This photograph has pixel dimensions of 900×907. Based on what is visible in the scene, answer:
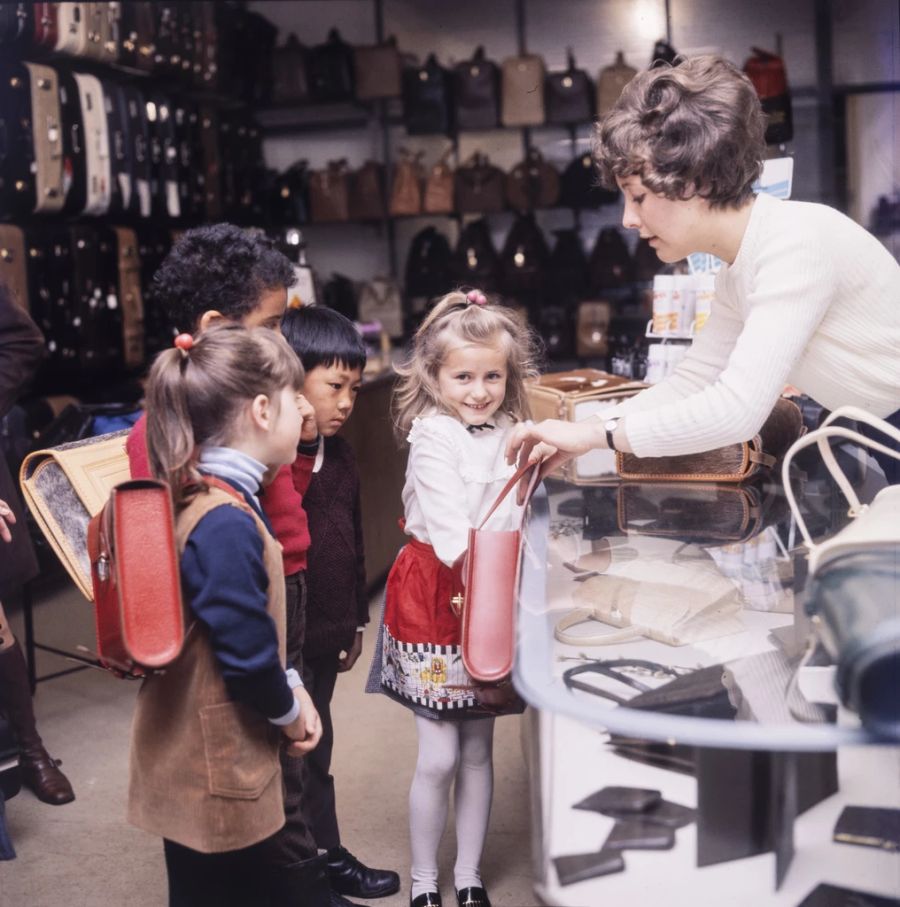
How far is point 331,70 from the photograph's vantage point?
6809 mm

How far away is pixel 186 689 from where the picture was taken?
1.67 m

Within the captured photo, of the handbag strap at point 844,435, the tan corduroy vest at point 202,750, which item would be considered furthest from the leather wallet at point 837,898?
the tan corduroy vest at point 202,750

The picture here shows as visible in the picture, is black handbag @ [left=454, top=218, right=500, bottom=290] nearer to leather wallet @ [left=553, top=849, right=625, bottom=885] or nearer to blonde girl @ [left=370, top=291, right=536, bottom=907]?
blonde girl @ [left=370, top=291, right=536, bottom=907]

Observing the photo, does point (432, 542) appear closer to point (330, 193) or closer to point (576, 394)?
point (576, 394)

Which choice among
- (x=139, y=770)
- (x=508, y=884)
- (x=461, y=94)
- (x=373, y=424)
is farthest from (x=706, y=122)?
(x=461, y=94)

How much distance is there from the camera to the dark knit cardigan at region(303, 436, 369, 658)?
2340 mm

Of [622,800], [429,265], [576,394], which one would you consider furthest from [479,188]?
[622,800]

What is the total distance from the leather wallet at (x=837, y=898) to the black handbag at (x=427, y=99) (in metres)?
6.09

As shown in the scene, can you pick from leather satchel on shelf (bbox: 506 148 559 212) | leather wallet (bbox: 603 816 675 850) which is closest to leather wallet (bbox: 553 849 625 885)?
leather wallet (bbox: 603 816 675 850)

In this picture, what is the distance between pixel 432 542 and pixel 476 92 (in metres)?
5.20

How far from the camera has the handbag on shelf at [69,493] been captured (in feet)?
7.20

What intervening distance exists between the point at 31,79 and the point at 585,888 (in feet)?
14.2

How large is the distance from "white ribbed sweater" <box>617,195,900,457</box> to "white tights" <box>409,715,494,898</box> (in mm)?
788

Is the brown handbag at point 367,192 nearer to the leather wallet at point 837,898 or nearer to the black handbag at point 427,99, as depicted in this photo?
the black handbag at point 427,99
